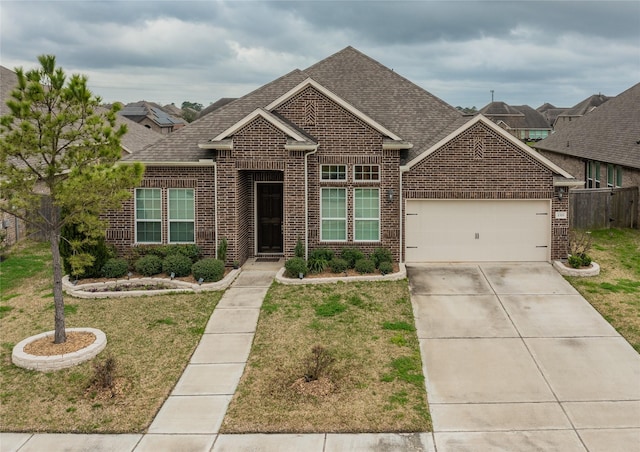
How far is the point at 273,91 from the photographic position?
62.8 ft

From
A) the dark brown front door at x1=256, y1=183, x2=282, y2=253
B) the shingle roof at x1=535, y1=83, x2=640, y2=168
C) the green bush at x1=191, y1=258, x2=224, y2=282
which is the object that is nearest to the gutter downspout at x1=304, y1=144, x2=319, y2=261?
the dark brown front door at x1=256, y1=183, x2=282, y2=253

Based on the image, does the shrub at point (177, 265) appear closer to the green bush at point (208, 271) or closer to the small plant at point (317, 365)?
the green bush at point (208, 271)

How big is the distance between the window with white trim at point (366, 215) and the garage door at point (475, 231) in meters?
0.97

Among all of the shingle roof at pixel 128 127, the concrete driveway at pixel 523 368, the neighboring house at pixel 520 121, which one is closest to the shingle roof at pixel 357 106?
the shingle roof at pixel 128 127

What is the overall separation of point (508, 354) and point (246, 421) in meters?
5.27

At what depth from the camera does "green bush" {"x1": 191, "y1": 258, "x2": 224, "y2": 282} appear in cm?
1518

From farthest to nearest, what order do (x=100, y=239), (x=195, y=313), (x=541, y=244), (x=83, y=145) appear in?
1. (x=541, y=244)
2. (x=100, y=239)
3. (x=195, y=313)
4. (x=83, y=145)

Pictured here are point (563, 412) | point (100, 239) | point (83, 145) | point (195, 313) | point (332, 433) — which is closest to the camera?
point (332, 433)

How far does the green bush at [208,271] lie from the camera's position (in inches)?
598

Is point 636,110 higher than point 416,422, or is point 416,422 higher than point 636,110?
point 636,110

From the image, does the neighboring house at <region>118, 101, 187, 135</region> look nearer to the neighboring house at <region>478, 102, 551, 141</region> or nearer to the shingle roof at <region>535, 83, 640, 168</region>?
the shingle roof at <region>535, 83, 640, 168</region>

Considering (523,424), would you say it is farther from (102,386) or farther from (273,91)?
(273,91)

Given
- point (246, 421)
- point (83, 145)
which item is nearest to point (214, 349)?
point (246, 421)

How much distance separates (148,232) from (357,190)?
6.47 metres
